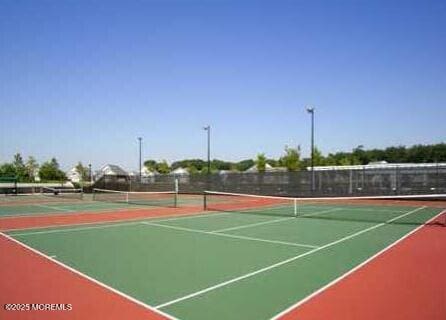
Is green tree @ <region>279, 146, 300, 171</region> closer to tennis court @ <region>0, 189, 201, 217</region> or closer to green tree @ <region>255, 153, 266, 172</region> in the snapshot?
green tree @ <region>255, 153, 266, 172</region>

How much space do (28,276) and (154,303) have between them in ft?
10.0

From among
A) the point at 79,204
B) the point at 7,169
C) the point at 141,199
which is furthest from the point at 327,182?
the point at 7,169

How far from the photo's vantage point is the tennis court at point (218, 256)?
6547mm

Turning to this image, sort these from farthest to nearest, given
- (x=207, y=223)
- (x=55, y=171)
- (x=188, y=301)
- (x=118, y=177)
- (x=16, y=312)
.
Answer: (x=55, y=171)
(x=118, y=177)
(x=207, y=223)
(x=188, y=301)
(x=16, y=312)

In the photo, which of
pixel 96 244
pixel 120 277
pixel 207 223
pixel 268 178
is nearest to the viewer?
pixel 120 277

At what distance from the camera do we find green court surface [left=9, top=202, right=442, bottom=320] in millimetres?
6558

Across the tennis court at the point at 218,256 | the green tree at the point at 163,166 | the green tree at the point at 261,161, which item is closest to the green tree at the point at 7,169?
the green tree at the point at 163,166

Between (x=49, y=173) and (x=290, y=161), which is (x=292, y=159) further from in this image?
(x=49, y=173)

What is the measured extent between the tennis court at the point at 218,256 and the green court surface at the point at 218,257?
0.02 metres

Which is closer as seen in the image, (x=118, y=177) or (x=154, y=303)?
(x=154, y=303)

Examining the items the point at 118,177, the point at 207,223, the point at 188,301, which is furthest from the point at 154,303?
the point at 118,177

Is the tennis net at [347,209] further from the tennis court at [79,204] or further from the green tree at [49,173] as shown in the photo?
the green tree at [49,173]

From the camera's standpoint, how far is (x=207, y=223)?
16656 mm

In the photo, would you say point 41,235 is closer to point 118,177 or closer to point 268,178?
point 268,178
